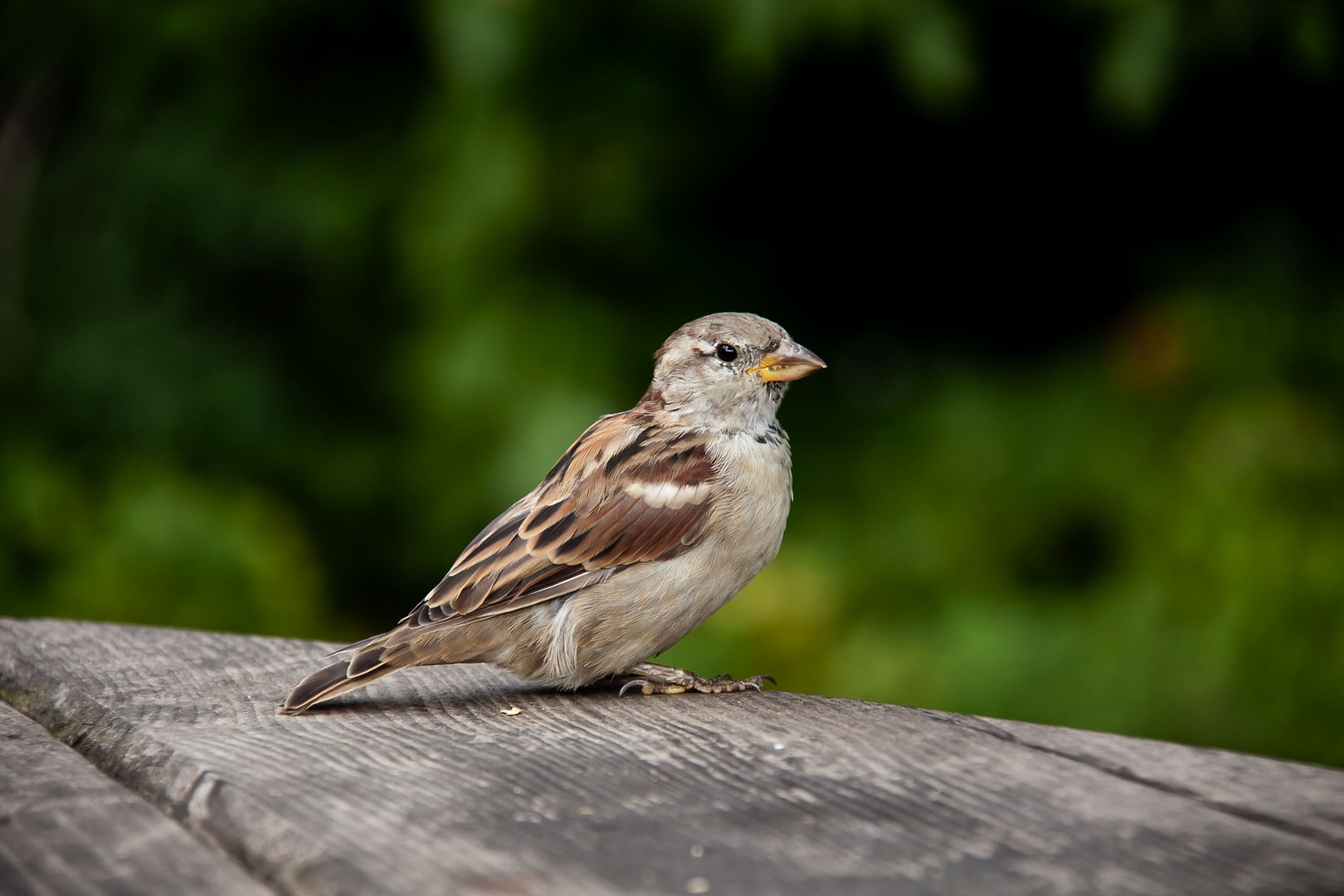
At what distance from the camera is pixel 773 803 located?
5.28 ft

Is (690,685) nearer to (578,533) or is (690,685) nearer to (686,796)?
(578,533)

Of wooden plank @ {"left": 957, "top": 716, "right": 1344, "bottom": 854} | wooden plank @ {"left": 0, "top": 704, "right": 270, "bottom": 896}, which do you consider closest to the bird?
wooden plank @ {"left": 0, "top": 704, "right": 270, "bottom": 896}

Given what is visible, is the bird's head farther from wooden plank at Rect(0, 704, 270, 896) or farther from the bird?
wooden plank at Rect(0, 704, 270, 896)

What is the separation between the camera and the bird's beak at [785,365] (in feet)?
9.74

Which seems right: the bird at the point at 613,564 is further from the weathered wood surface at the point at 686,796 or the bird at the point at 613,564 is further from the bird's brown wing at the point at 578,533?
the weathered wood surface at the point at 686,796

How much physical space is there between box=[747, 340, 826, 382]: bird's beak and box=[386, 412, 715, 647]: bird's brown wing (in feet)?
1.03

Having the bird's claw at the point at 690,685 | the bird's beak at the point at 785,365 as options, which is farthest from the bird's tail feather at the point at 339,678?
the bird's beak at the point at 785,365

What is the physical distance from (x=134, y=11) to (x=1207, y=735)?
→ 3844mm

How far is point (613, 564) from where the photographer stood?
101 inches

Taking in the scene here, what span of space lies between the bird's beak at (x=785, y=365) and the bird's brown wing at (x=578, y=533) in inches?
12.4

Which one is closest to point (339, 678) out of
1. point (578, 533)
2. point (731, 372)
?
point (578, 533)

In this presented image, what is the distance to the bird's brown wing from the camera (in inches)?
99.3

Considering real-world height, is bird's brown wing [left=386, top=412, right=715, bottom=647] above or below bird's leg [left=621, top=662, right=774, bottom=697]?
above

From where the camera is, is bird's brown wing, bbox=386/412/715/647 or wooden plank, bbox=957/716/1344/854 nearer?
wooden plank, bbox=957/716/1344/854
